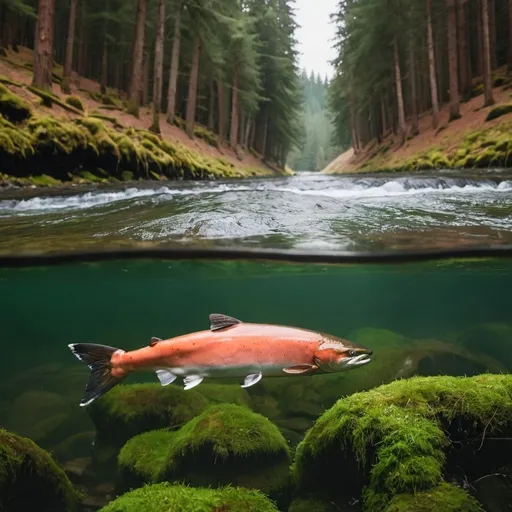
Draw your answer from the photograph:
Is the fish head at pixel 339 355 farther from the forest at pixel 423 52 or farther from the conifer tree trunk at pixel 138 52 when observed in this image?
the forest at pixel 423 52

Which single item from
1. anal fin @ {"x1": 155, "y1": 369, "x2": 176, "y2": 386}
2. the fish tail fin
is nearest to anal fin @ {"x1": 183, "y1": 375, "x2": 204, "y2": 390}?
anal fin @ {"x1": 155, "y1": 369, "x2": 176, "y2": 386}

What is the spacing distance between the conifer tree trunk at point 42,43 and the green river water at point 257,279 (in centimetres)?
892

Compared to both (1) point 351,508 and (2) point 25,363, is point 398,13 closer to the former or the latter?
(2) point 25,363

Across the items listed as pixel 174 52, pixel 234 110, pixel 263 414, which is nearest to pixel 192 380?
pixel 263 414

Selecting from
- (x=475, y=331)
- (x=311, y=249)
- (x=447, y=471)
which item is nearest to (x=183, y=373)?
(x=447, y=471)

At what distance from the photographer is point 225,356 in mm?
3209

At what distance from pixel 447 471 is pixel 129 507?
232 centimetres

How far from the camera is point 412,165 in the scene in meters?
26.2

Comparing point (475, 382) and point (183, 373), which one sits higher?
point (183, 373)

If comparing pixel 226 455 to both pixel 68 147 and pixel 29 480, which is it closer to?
pixel 29 480

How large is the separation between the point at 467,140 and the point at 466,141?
0.07 m

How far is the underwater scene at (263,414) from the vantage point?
3133 millimetres

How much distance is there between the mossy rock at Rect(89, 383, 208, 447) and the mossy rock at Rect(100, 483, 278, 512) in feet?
8.16

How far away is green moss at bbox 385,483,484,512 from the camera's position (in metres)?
2.71
